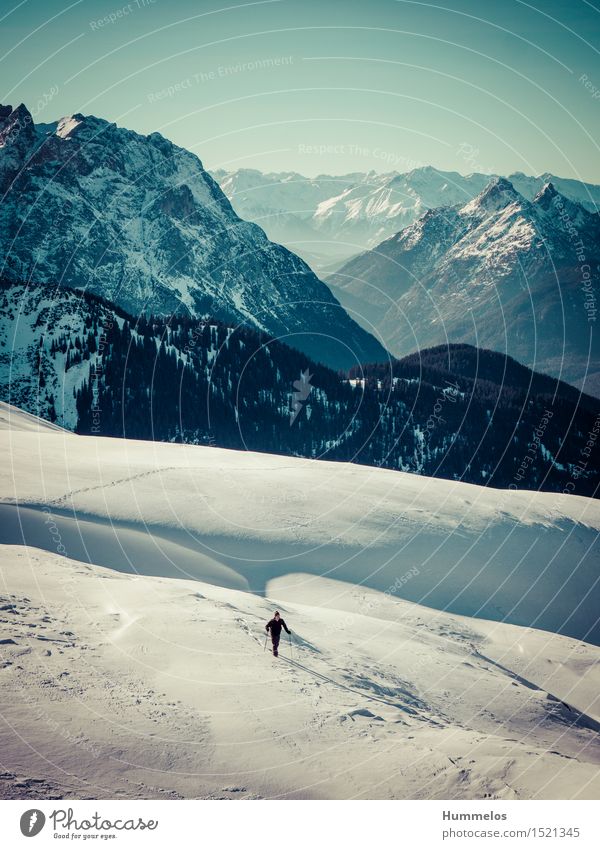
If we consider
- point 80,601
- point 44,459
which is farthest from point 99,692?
point 44,459

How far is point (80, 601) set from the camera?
32250 mm

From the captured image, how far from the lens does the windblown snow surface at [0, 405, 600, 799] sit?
21766 millimetres

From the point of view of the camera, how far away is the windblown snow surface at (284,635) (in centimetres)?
2177
